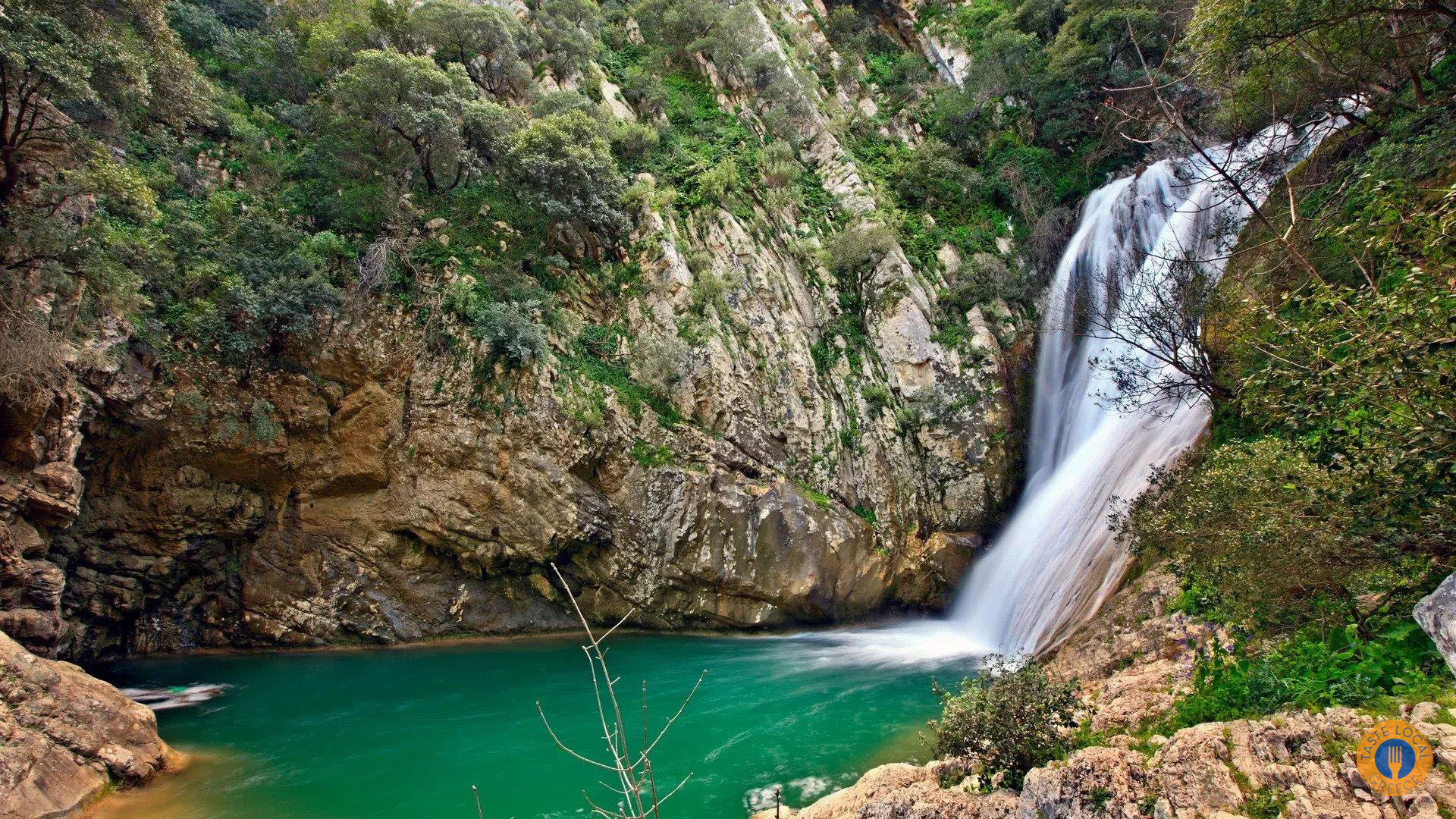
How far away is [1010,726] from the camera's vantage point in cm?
578

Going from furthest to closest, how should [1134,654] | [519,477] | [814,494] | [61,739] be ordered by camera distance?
[814,494] → [519,477] → [1134,654] → [61,739]

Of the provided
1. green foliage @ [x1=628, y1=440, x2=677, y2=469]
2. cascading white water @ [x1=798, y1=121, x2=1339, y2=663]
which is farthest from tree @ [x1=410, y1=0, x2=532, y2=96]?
cascading white water @ [x1=798, y1=121, x2=1339, y2=663]

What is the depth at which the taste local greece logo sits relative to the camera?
362 cm

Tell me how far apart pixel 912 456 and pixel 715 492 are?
21.7 feet

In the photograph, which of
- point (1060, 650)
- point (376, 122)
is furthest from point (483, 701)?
point (376, 122)

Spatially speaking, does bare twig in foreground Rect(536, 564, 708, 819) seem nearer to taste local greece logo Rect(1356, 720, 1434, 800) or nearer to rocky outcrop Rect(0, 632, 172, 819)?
taste local greece logo Rect(1356, 720, 1434, 800)

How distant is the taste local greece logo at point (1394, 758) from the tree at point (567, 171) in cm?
1649

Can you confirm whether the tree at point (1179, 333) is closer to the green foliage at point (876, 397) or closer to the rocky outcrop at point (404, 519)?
the green foliage at point (876, 397)

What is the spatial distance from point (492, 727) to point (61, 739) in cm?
494

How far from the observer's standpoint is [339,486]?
559 inches

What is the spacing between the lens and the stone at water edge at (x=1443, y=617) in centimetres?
358

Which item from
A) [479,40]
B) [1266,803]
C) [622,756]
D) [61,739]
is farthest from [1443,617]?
[479,40]

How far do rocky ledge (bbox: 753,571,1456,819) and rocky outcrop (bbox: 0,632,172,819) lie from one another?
7333 millimetres

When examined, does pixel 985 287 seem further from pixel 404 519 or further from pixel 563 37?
pixel 404 519
